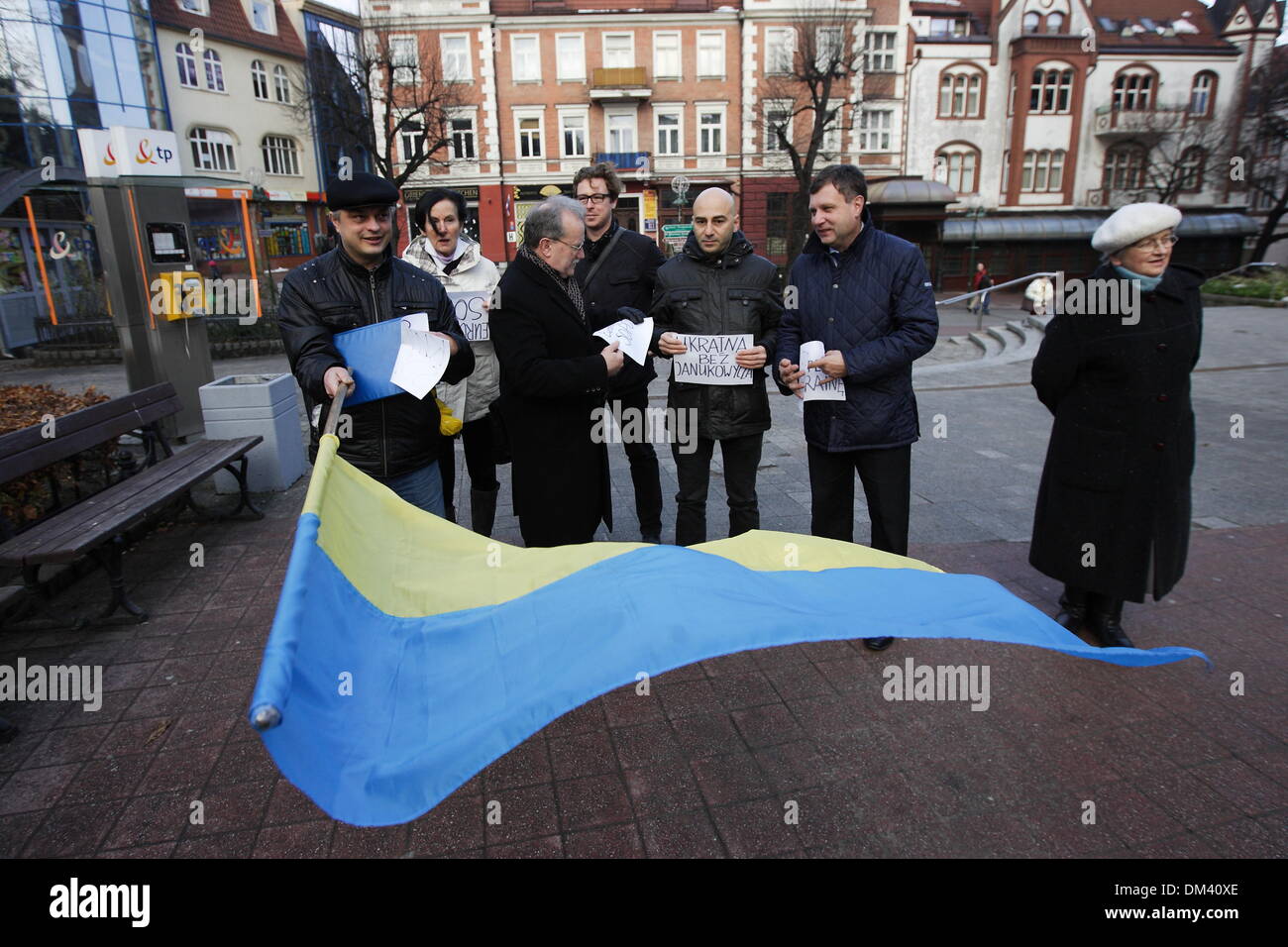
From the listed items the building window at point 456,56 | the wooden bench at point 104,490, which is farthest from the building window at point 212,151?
the wooden bench at point 104,490

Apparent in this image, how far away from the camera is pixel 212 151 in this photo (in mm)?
37125

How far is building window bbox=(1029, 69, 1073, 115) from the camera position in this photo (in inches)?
1692

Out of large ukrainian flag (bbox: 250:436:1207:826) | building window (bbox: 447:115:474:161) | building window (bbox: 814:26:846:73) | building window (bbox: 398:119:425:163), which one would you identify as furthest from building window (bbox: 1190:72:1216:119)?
large ukrainian flag (bbox: 250:436:1207:826)

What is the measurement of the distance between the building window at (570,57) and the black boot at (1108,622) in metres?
44.3

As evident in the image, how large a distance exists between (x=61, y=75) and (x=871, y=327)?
3158 cm

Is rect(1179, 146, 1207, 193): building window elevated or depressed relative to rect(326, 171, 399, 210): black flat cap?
elevated

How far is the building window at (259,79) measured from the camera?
38.3 metres

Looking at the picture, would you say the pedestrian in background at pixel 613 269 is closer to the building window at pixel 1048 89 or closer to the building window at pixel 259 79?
the building window at pixel 259 79

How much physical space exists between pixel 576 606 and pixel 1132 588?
2885 mm

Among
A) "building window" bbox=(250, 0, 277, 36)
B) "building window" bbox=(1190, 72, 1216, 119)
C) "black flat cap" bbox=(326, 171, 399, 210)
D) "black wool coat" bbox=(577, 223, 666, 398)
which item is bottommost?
"black wool coat" bbox=(577, 223, 666, 398)

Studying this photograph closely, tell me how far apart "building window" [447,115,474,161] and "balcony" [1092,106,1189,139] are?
33.5 metres

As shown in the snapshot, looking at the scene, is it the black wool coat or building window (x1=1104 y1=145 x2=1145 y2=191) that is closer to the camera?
the black wool coat

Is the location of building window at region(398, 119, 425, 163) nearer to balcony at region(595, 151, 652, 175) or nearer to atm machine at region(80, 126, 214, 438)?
balcony at region(595, 151, 652, 175)

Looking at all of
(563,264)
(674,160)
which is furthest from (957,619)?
(674,160)
